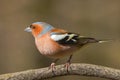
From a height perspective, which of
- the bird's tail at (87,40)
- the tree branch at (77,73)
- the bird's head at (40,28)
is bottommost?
the tree branch at (77,73)

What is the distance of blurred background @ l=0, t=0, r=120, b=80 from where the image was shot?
10.5 m

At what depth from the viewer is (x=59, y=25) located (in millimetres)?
10562

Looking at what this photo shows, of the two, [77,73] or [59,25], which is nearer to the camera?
[77,73]

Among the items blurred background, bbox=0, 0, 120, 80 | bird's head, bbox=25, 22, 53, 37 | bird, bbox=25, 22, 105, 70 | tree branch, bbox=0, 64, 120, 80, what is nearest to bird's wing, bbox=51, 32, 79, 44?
bird, bbox=25, 22, 105, 70

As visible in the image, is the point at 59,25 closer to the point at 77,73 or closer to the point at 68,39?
the point at 68,39

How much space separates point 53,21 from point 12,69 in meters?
1.52

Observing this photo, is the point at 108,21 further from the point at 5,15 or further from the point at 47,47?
the point at 47,47

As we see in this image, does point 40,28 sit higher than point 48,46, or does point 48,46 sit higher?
point 40,28

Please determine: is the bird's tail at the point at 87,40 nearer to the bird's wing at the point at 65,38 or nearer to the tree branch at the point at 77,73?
the bird's wing at the point at 65,38

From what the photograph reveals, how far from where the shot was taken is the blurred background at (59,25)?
10.5m

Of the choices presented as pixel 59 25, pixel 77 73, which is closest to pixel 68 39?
pixel 77 73

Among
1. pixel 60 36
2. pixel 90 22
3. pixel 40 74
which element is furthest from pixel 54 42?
pixel 90 22

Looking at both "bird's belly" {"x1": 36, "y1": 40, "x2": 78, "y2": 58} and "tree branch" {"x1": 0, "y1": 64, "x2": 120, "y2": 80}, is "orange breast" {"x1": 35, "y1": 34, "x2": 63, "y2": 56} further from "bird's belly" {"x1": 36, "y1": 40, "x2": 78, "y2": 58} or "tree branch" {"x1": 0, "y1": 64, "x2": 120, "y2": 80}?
"tree branch" {"x1": 0, "y1": 64, "x2": 120, "y2": 80}

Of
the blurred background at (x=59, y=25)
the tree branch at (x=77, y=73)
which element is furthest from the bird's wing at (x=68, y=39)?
the blurred background at (x=59, y=25)
